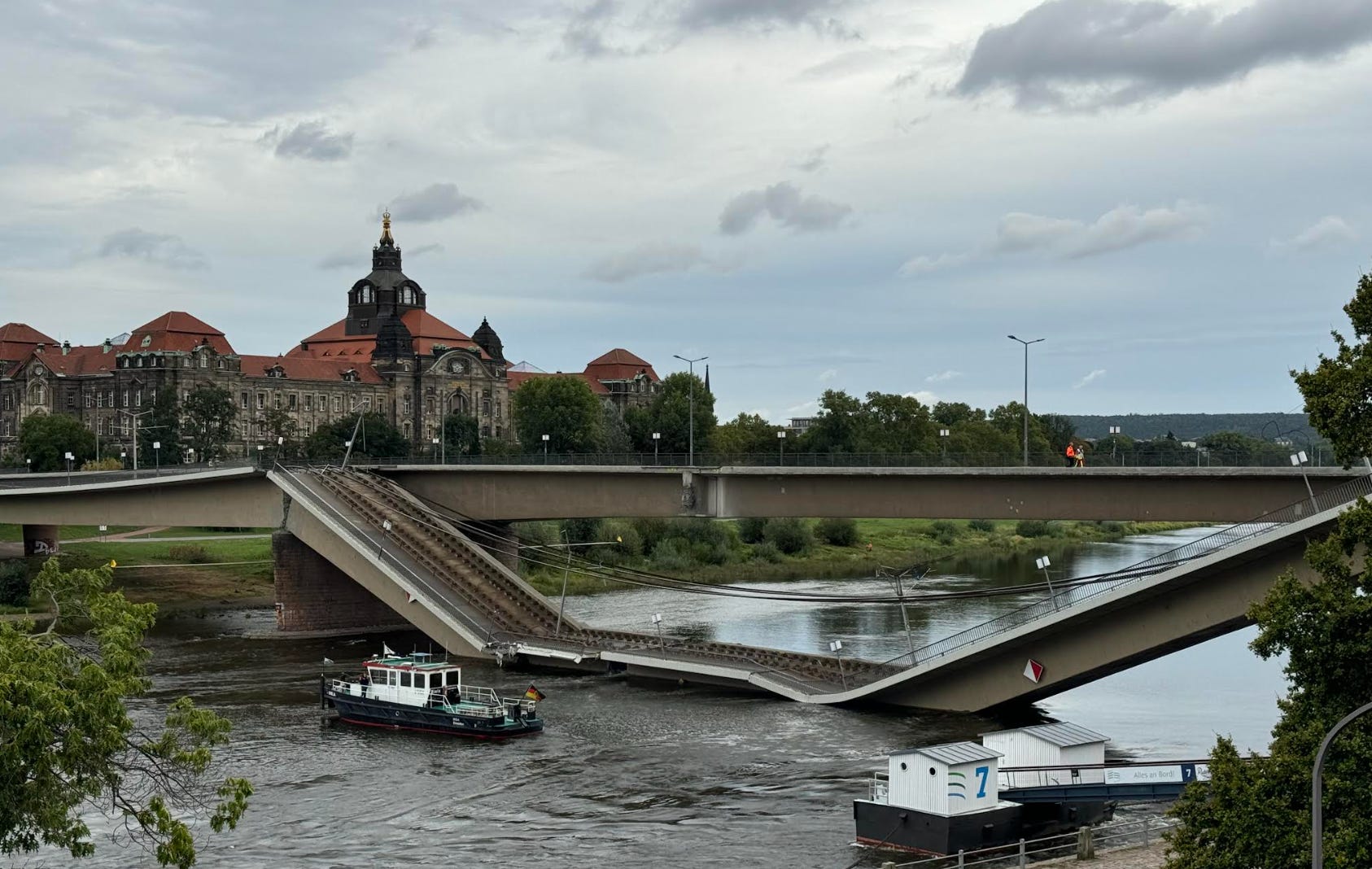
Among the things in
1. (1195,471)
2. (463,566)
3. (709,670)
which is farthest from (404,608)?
(1195,471)

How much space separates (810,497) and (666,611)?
19.6m

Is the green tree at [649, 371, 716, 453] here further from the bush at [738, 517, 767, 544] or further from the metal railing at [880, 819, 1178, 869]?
the metal railing at [880, 819, 1178, 869]

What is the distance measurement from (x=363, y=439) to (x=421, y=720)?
108 meters

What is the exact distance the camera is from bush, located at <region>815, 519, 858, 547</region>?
120 m

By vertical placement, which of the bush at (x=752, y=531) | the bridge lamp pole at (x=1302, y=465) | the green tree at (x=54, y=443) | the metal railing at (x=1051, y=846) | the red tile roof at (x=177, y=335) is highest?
the red tile roof at (x=177, y=335)

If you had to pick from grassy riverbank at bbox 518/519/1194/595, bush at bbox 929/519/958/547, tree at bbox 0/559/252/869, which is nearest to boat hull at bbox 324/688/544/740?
tree at bbox 0/559/252/869

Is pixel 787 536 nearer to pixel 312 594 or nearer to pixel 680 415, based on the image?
pixel 312 594

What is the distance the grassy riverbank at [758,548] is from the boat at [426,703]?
36.0m

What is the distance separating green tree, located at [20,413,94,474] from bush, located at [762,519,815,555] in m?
67.9

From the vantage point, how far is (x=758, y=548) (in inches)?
4382

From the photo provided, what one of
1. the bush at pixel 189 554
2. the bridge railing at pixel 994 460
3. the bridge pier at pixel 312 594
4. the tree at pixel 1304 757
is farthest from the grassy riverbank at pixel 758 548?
the tree at pixel 1304 757

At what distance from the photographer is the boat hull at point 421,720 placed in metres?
51.0

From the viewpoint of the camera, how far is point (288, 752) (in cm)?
4862

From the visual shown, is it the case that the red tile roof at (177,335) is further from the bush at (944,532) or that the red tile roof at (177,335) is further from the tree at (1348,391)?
the tree at (1348,391)
